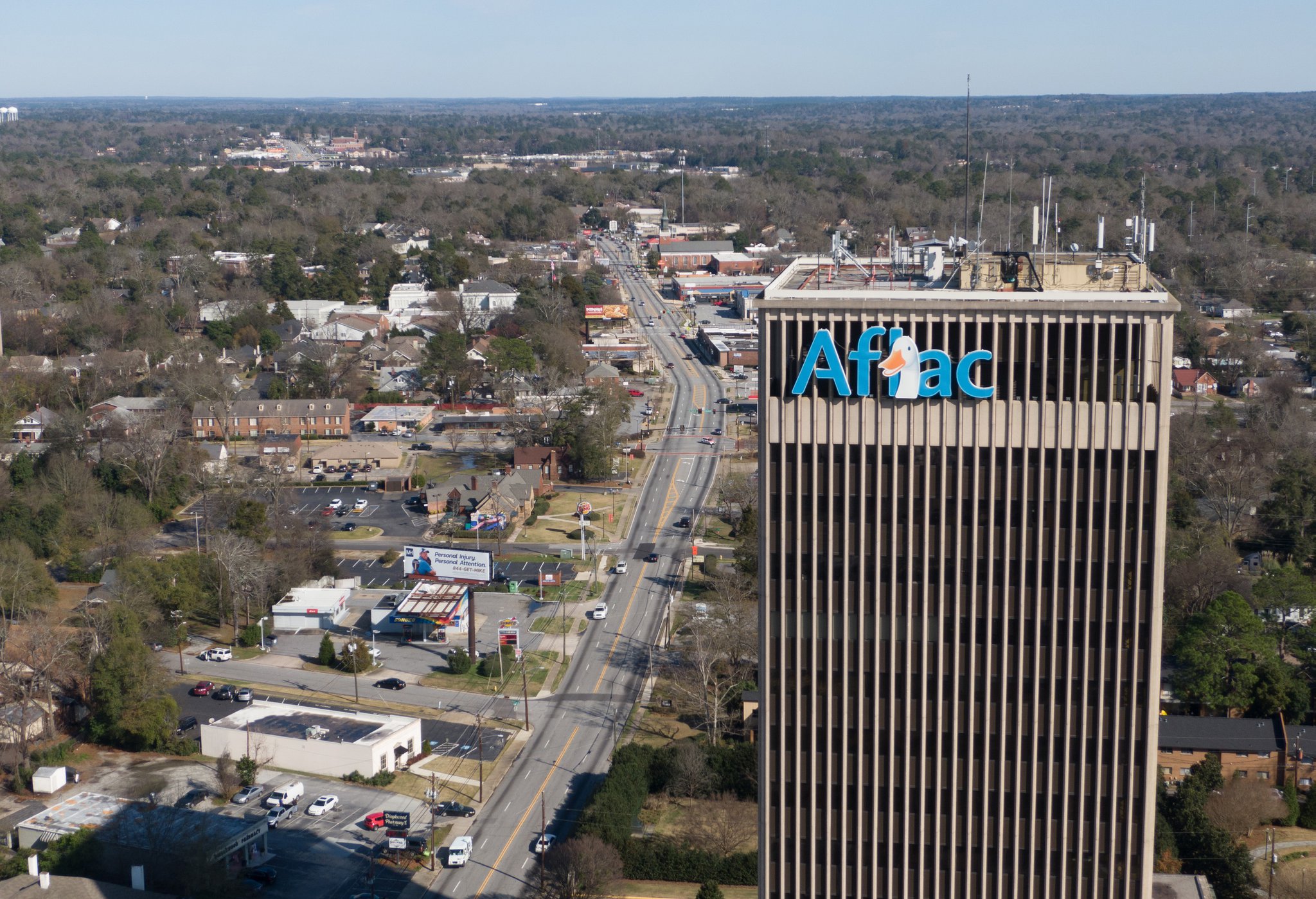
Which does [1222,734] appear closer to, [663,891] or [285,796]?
[663,891]

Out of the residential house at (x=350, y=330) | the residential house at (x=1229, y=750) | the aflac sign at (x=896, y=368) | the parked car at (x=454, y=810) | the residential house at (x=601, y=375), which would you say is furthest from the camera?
the residential house at (x=350, y=330)

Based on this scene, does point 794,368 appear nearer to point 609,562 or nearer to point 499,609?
point 499,609

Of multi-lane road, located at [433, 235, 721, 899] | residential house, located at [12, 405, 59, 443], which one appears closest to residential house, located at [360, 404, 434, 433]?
multi-lane road, located at [433, 235, 721, 899]

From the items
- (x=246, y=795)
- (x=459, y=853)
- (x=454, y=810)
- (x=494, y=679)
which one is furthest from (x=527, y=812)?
(x=494, y=679)

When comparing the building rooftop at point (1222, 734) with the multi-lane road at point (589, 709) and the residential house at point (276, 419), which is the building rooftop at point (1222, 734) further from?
the residential house at point (276, 419)

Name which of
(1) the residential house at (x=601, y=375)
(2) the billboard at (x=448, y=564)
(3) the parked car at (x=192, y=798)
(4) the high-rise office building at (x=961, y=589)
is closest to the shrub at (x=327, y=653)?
(2) the billboard at (x=448, y=564)

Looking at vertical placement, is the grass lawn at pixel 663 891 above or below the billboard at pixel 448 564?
below
